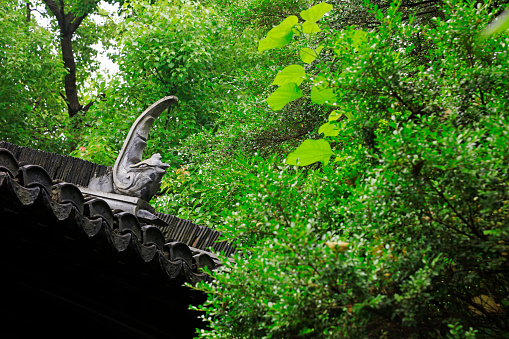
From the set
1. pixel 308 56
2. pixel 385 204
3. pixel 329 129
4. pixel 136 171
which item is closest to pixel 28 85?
pixel 136 171

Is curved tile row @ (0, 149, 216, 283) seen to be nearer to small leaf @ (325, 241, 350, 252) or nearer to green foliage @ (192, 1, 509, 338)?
green foliage @ (192, 1, 509, 338)

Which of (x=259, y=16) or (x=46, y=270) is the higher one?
(x=259, y=16)

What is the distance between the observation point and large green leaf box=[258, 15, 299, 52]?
1.87m

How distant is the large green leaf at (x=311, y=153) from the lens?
1783 millimetres

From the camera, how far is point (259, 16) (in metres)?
6.46

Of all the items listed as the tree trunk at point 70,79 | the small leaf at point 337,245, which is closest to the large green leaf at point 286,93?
the small leaf at point 337,245

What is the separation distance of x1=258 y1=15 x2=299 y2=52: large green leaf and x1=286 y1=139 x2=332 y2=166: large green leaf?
457 millimetres

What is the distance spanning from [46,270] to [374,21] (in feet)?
11.7

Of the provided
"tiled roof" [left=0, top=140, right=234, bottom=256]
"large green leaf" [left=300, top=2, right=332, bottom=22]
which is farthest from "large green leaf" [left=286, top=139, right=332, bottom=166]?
"tiled roof" [left=0, top=140, right=234, bottom=256]

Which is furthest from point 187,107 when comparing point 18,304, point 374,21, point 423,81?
point 423,81

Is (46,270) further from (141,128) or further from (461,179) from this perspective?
(461,179)

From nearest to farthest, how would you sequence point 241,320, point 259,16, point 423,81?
point 241,320, point 423,81, point 259,16

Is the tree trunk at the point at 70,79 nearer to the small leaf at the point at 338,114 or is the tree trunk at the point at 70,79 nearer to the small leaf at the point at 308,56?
the small leaf at the point at 308,56

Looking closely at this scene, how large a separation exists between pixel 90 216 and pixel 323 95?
119cm
